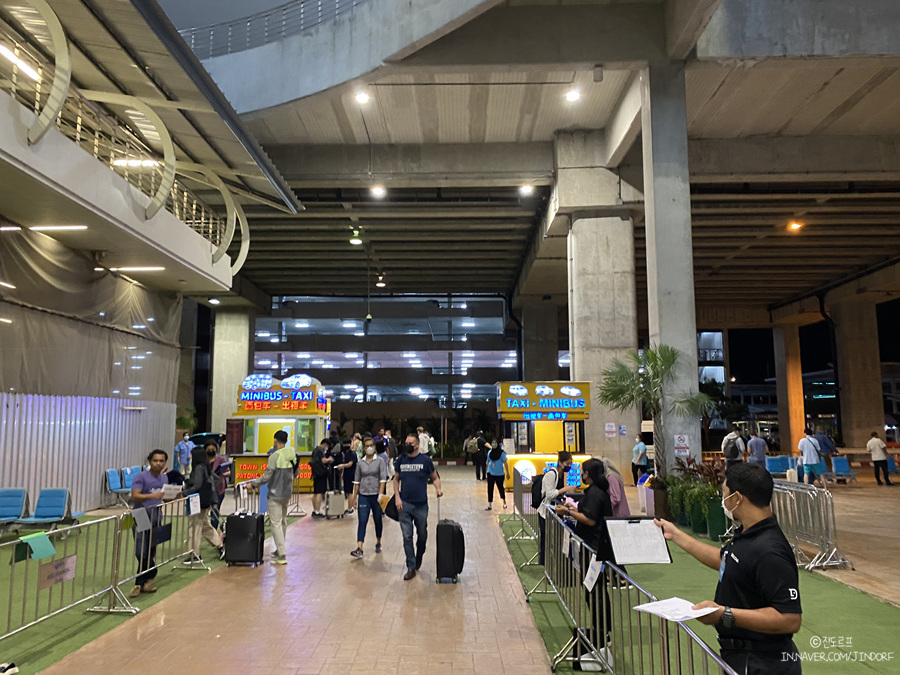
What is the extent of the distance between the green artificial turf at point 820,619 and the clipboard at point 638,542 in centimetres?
174

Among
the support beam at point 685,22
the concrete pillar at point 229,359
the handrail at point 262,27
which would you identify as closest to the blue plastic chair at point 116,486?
the handrail at point 262,27

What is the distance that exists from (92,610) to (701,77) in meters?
14.6

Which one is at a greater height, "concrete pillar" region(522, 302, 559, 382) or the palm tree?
"concrete pillar" region(522, 302, 559, 382)

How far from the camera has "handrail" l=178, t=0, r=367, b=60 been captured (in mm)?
15867

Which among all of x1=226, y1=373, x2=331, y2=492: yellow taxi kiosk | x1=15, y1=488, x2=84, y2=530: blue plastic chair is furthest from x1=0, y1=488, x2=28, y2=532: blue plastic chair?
x1=226, y1=373, x2=331, y2=492: yellow taxi kiosk

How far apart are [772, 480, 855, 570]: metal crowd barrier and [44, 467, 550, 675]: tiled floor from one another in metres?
3.98

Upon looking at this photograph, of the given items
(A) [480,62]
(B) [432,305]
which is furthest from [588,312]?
(B) [432,305]

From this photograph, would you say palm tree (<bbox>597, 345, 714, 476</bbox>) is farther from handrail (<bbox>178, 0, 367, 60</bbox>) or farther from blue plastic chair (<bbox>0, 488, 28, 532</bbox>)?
blue plastic chair (<bbox>0, 488, 28, 532</bbox>)

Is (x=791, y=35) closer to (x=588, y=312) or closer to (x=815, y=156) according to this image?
(x=815, y=156)

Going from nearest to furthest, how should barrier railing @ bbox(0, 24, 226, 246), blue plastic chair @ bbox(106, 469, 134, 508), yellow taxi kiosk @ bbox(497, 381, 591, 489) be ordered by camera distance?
1. barrier railing @ bbox(0, 24, 226, 246)
2. blue plastic chair @ bbox(106, 469, 134, 508)
3. yellow taxi kiosk @ bbox(497, 381, 591, 489)

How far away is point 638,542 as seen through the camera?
4.08 meters

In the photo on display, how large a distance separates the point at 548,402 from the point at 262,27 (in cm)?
1175

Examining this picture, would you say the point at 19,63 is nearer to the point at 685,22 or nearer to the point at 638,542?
the point at 638,542

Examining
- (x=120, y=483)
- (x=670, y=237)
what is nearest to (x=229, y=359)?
(x=120, y=483)
